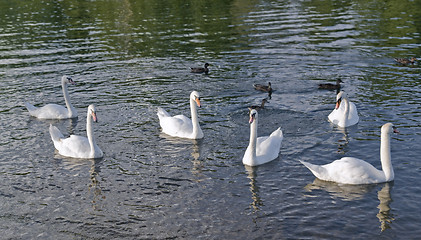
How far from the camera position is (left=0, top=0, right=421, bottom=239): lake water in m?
12.9

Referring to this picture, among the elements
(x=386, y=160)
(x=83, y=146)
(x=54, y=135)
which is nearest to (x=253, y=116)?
(x=386, y=160)

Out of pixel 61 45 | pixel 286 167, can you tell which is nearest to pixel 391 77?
pixel 286 167

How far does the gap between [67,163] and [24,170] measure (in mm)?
1268

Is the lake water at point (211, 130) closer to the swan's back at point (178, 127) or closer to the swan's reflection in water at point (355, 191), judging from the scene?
the swan's reflection in water at point (355, 191)

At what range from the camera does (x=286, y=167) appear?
623 inches

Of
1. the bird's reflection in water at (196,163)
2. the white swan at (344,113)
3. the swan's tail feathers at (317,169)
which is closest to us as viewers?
the swan's tail feathers at (317,169)

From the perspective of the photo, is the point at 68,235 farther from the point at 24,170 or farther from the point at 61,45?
the point at 61,45

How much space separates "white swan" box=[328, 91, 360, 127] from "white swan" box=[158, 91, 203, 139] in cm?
475

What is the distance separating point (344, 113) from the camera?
61.6ft

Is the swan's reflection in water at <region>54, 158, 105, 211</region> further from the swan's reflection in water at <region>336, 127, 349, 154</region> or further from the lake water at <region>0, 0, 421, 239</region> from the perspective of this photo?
the swan's reflection in water at <region>336, 127, 349, 154</region>

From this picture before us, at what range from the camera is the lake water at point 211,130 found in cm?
1295

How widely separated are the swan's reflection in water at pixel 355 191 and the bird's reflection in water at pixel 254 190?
1336 millimetres

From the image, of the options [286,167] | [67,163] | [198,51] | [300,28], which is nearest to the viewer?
[286,167]

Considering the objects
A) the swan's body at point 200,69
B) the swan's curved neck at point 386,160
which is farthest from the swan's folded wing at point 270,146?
the swan's body at point 200,69
